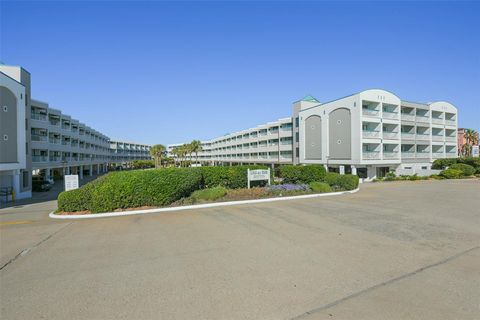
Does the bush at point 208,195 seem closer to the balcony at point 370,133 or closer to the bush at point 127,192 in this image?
the bush at point 127,192

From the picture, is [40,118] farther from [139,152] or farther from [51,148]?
[139,152]

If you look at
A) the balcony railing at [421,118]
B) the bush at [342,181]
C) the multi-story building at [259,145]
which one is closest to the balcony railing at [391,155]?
the balcony railing at [421,118]

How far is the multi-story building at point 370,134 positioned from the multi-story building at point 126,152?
2929 inches

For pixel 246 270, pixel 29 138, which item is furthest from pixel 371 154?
pixel 29 138

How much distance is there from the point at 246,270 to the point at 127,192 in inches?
398

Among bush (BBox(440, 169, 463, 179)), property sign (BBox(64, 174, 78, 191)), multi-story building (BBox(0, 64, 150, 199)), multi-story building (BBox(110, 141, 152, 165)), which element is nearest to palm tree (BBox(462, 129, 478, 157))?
bush (BBox(440, 169, 463, 179))

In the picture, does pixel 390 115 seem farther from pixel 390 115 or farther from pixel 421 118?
pixel 421 118

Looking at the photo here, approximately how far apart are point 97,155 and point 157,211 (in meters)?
69.9

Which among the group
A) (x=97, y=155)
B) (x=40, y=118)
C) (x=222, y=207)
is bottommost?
(x=222, y=207)

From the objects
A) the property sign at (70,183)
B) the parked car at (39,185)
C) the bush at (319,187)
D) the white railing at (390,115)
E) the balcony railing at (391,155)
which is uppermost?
the white railing at (390,115)

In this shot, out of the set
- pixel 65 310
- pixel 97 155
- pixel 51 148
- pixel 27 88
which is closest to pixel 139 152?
pixel 97 155

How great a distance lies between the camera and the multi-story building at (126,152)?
10251 cm

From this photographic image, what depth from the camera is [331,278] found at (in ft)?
17.4

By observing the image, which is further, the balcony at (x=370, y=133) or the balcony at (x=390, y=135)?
the balcony at (x=390, y=135)
